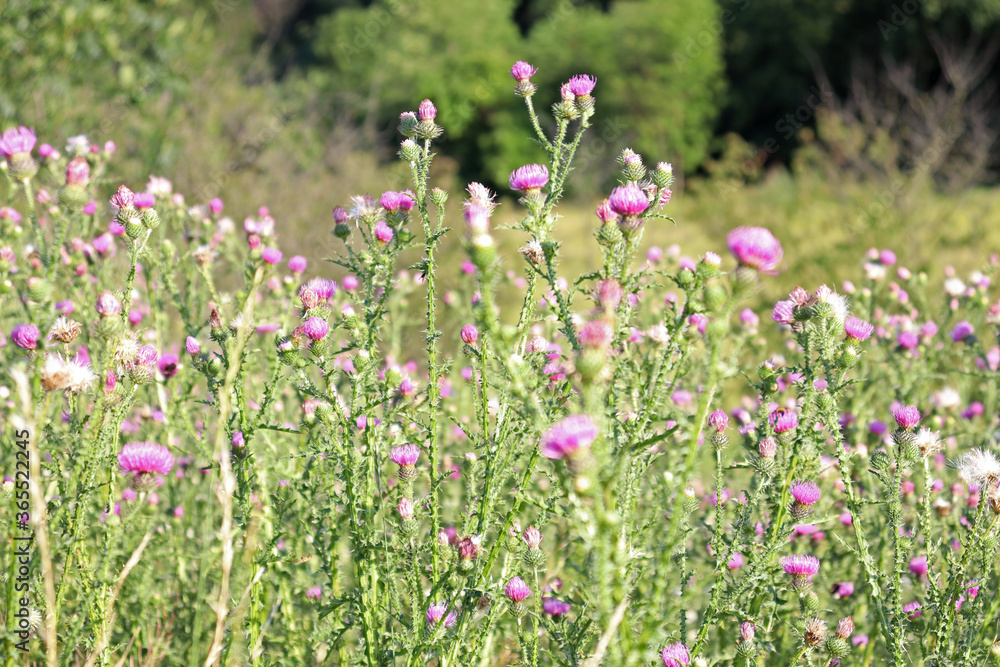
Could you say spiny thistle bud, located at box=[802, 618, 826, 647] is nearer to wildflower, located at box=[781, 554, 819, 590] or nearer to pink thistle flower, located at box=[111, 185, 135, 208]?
wildflower, located at box=[781, 554, 819, 590]

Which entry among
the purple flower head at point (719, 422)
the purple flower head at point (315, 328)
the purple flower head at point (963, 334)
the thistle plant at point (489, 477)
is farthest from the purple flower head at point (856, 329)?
the purple flower head at point (963, 334)

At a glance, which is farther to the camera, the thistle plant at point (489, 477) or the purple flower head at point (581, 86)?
the purple flower head at point (581, 86)

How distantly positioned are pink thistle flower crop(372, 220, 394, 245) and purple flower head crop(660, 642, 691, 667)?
1.09m

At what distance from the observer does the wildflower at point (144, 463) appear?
5.03 ft

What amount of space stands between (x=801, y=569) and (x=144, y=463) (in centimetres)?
141

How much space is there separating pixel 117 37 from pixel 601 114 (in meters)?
13.6

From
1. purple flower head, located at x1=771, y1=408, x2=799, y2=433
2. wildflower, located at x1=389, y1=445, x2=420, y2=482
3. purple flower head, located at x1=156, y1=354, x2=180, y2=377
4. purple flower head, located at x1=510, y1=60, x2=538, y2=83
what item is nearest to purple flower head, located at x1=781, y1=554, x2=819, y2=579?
purple flower head, located at x1=771, y1=408, x2=799, y2=433

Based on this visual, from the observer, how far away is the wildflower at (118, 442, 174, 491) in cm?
153

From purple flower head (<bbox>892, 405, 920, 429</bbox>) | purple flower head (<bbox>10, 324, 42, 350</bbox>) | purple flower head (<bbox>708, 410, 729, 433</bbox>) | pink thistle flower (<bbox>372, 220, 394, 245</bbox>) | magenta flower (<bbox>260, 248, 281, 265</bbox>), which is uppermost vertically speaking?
magenta flower (<bbox>260, 248, 281, 265</bbox>)

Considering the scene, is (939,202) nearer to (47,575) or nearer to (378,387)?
(378,387)

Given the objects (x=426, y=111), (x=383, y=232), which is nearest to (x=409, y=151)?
(x=426, y=111)

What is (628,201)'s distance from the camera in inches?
51.9

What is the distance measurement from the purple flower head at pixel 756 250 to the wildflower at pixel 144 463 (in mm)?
1230

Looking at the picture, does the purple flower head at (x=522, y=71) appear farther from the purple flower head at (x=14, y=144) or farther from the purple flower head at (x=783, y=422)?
the purple flower head at (x=14, y=144)
